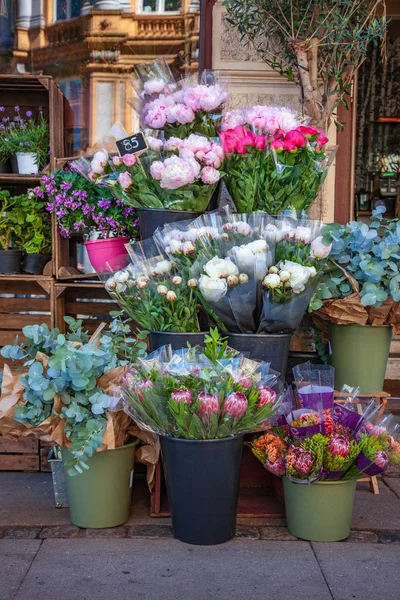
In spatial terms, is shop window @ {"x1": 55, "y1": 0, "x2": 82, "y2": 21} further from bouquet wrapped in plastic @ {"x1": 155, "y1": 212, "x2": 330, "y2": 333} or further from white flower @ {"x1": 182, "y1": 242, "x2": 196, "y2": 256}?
white flower @ {"x1": 182, "y1": 242, "x2": 196, "y2": 256}

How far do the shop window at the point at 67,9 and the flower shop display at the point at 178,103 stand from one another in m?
1.31

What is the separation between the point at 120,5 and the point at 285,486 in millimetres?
3334

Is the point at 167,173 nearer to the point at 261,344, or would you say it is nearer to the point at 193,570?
the point at 261,344

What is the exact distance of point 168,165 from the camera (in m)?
3.40

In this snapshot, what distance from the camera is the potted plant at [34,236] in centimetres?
433

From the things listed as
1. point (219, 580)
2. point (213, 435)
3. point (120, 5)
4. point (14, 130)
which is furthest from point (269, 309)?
point (120, 5)

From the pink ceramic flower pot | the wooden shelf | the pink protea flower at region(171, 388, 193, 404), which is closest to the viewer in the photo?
the pink protea flower at region(171, 388, 193, 404)

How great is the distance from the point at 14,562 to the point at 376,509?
5.82 ft

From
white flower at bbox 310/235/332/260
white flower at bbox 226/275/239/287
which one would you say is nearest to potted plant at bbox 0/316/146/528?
white flower at bbox 226/275/239/287

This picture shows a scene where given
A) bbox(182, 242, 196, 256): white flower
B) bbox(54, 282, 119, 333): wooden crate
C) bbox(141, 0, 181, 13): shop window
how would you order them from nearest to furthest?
bbox(182, 242, 196, 256): white flower, bbox(54, 282, 119, 333): wooden crate, bbox(141, 0, 181, 13): shop window

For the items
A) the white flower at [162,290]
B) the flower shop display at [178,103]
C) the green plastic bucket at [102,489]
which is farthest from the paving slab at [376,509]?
the flower shop display at [178,103]

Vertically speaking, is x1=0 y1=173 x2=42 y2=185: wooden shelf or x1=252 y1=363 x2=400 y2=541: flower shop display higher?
x1=0 y1=173 x2=42 y2=185: wooden shelf

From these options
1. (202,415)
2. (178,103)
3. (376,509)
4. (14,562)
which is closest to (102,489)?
(14,562)

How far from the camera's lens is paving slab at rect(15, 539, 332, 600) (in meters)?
2.80
